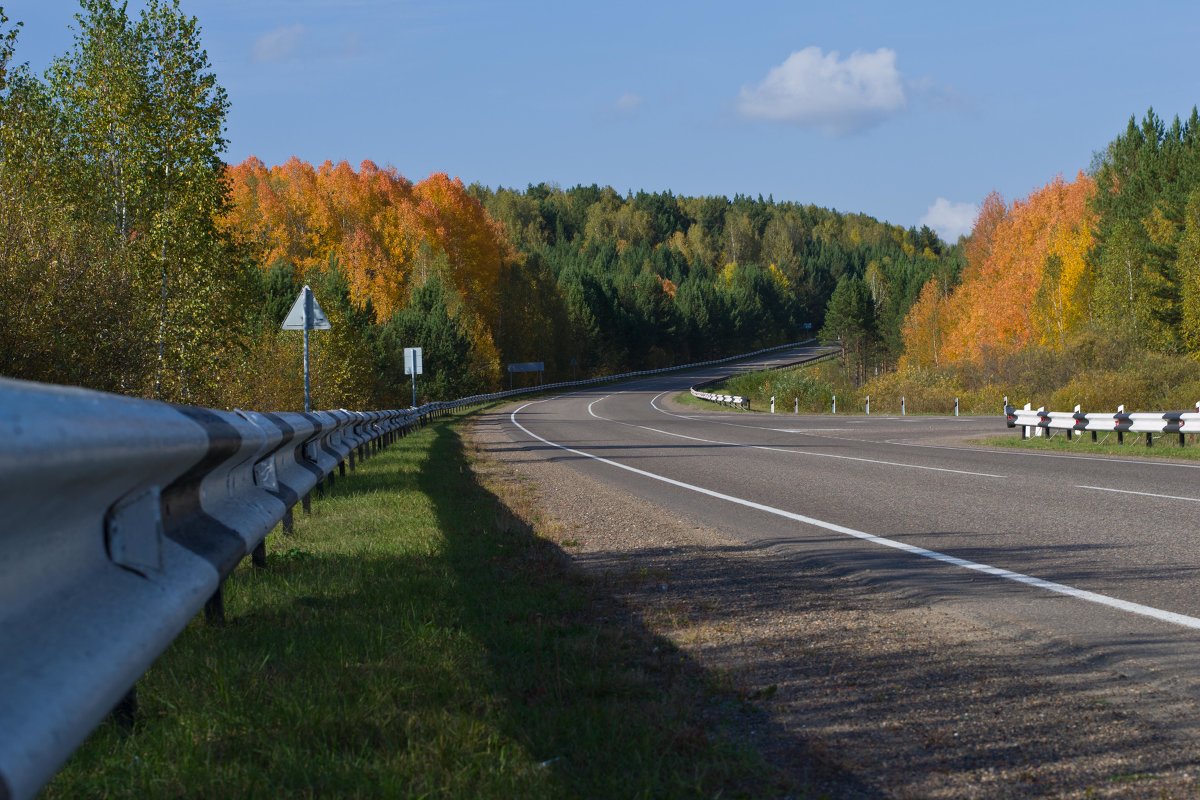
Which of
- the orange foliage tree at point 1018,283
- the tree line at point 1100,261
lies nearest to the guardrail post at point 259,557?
the tree line at point 1100,261

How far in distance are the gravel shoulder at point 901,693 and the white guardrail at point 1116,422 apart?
15818mm

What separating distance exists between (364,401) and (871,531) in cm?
4529

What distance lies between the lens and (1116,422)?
2284 cm

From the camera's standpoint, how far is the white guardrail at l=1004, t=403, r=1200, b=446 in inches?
843

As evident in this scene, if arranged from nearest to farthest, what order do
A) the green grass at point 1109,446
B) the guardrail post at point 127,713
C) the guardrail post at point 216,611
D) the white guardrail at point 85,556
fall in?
the white guardrail at point 85,556 < the guardrail post at point 127,713 < the guardrail post at point 216,611 < the green grass at point 1109,446

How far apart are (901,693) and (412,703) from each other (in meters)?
2.09

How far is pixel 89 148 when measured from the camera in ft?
99.6

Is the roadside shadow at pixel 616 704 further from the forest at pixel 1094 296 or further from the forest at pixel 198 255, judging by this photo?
the forest at pixel 1094 296

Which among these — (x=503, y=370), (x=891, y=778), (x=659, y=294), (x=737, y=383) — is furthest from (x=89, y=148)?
(x=659, y=294)

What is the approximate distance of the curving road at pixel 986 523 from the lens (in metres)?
6.34

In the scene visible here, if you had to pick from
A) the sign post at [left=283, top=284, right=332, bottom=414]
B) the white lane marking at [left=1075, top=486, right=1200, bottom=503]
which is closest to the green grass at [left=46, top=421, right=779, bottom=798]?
the white lane marking at [left=1075, top=486, right=1200, bottom=503]

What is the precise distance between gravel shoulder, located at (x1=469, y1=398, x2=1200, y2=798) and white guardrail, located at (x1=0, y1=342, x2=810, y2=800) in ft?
7.13

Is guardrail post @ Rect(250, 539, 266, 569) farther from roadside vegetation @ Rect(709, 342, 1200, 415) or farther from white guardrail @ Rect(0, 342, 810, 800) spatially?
roadside vegetation @ Rect(709, 342, 1200, 415)

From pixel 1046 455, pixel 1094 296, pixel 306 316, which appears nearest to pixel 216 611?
A: pixel 306 316
